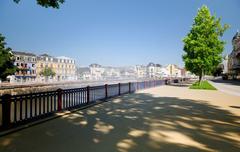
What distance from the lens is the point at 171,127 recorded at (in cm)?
834

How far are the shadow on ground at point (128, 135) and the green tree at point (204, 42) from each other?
83.3ft

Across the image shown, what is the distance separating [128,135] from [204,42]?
3040 cm

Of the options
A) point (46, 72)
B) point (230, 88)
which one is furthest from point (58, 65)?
point (230, 88)

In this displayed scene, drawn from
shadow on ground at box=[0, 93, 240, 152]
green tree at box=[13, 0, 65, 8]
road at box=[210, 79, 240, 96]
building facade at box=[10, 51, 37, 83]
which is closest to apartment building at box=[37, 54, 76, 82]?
building facade at box=[10, 51, 37, 83]

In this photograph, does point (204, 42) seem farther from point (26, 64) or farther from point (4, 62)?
point (26, 64)

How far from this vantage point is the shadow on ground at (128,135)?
5.97 meters

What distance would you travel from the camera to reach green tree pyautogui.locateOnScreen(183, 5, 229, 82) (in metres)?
33.9

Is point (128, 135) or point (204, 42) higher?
point (204, 42)

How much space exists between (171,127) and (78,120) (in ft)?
12.2

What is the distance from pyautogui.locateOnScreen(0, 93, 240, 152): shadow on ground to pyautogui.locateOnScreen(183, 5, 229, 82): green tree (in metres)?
25.4

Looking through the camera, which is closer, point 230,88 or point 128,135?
point 128,135

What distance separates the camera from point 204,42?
34.2m

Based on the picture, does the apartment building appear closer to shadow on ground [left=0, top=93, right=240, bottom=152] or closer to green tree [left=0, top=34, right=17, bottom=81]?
green tree [left=0, top=34, right=17, bottom=81]

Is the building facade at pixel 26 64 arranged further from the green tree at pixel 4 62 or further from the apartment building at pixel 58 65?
the green tree at pixel 4 62
